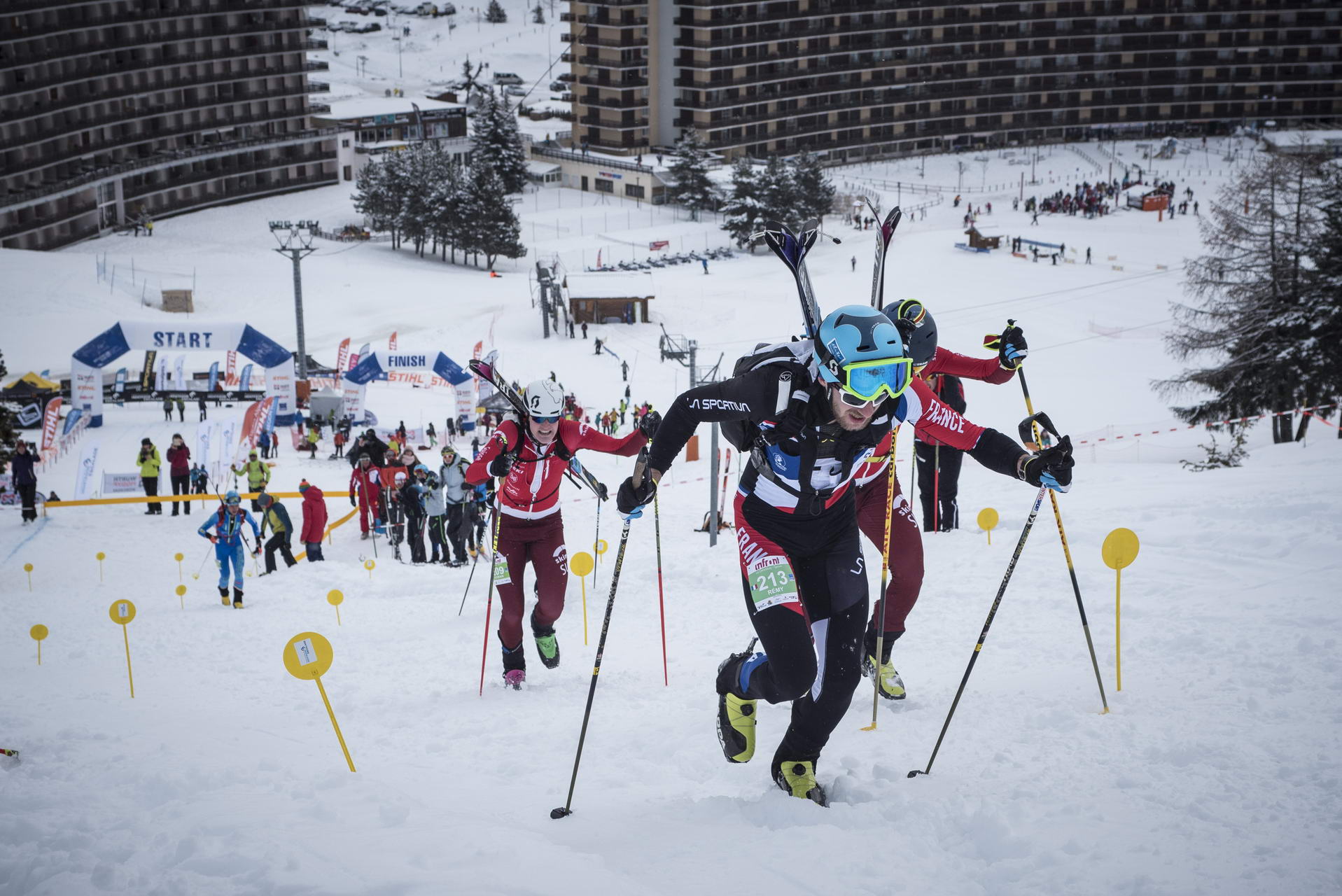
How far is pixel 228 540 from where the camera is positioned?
12.7 meters

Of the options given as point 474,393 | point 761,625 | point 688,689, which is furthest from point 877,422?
point 474,393

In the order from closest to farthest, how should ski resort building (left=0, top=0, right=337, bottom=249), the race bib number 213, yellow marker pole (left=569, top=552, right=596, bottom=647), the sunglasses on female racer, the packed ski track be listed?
the packed ski track, the sunglasses on female racer, the race bib number 213, yellow marker pole (left=569, top=552, right=596, bottom=647), ski resort building (left=0, top=0, right=337, bottom=249)

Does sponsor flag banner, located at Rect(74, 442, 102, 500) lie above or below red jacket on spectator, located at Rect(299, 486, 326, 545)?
below

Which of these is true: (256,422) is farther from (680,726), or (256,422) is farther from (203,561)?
(680,726)

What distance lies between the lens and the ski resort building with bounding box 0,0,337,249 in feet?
212

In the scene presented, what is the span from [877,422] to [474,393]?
83.2ft

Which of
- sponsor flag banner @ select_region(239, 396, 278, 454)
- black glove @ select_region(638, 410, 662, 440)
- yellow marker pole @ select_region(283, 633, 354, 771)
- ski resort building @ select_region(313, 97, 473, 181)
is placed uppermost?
ski resort building @ select_region(313, 97, 473, 181)

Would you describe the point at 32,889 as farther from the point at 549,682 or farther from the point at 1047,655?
the point at 1047,655

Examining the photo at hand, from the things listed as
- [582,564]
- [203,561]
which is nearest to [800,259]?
[582,564]

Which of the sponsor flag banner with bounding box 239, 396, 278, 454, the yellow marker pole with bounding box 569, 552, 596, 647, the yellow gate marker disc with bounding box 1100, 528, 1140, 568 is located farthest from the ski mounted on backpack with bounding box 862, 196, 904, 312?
the sponsor flag banner with bounding box 239, 396, 278, 454

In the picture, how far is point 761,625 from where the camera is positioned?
19.9 feet

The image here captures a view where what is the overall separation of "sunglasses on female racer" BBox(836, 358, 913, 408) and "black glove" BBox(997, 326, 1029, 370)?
201 centimetres

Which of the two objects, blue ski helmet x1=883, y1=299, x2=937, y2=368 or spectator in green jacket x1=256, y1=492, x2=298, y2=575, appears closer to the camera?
blue ski helmet x1=883, y1=299, x2=937, y2=368

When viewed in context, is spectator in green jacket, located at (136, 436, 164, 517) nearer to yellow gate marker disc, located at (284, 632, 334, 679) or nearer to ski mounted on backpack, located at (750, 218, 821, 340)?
yellow gate marker disc, located at (284, 632, 334, 679)
